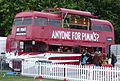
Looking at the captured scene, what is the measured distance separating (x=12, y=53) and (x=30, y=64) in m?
3.90

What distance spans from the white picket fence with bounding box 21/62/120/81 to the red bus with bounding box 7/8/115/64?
2776 mm

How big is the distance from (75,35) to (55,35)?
6.92 feet

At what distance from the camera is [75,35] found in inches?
1091

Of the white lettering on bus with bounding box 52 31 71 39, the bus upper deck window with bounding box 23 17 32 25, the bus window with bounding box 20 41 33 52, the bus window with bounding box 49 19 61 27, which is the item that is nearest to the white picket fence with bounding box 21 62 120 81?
the bus window with bounding box 20 41 33 52

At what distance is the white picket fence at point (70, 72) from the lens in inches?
699

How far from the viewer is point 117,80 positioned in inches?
683

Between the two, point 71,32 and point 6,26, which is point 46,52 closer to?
point 71,32

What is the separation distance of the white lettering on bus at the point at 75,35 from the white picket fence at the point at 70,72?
187 inches

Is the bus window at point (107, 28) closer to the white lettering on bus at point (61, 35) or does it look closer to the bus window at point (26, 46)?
the white lettering on bus at point (61, 35)

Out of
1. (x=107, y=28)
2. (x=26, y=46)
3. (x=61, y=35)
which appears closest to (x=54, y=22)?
(x=61, y=35)

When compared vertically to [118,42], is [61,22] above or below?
above

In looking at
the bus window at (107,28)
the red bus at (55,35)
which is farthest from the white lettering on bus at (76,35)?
the bus window at (107,28)

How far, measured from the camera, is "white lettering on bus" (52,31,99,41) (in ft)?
86.8


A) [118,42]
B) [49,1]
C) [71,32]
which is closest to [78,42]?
[71,32]
